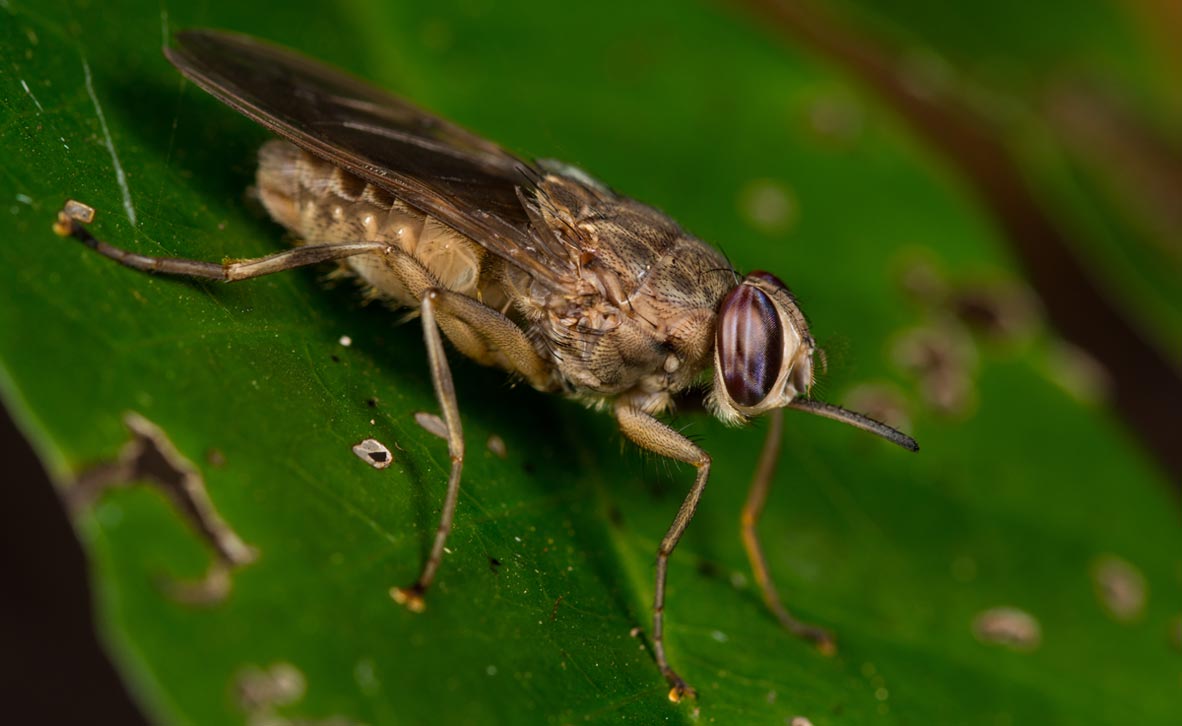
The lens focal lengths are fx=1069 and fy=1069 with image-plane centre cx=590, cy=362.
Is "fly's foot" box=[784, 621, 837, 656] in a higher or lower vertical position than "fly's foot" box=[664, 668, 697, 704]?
lower

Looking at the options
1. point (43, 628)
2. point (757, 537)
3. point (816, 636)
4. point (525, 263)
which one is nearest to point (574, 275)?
point (525, 263)

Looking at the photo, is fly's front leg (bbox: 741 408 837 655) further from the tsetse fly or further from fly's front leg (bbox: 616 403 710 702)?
fly's front leg (bbox: 616 403 710 702)

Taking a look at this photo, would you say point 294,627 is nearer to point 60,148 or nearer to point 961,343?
point 60,148

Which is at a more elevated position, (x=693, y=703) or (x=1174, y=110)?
(x=1174, y=110)

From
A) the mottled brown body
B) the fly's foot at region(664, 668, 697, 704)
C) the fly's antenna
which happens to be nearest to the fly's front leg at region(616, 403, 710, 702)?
the fly's foot at region(664, 668, 697, 704)

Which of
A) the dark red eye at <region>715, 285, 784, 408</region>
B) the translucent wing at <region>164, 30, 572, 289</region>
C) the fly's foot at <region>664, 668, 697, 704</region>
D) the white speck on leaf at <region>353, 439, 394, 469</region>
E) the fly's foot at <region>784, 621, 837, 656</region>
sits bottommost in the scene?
the fly's foot at <region>784, 621, 837, 656</region>

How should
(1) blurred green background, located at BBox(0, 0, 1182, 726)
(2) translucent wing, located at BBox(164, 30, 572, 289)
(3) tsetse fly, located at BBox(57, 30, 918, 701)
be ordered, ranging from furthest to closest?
(3) tsetse fly, located at BBox(57, 30, 918, 701) → (2) translucent wing, located at BBox(164, 30, 572, 289) → (1) blurred green background, located at BBox(0, 0, 1182, 726)

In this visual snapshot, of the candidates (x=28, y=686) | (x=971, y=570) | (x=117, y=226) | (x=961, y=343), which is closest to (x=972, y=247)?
(x=961, y=343)

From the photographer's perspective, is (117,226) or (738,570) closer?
(117,226)
